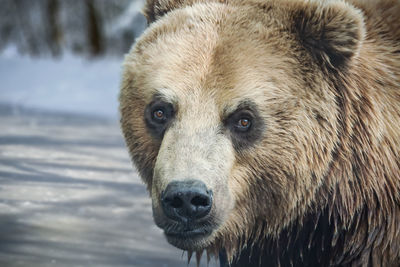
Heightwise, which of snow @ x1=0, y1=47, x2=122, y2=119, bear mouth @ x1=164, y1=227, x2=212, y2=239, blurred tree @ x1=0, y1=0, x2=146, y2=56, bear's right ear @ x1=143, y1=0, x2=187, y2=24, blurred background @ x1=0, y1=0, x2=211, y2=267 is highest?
bear's right ear @ x1=143, y1=0, x2=187, y2=24

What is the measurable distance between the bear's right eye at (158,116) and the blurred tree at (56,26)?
1750 cm

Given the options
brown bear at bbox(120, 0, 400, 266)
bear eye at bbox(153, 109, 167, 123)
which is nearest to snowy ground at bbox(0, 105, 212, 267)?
brown bear at bbox(120, 0, 400, 266)

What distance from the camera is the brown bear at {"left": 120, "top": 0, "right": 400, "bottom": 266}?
11.4 feet

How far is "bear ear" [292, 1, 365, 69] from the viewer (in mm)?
3559

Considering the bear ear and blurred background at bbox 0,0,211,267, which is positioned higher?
the bear ear

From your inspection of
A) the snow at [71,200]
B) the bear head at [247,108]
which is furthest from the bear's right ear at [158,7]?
the snow at [71,200]

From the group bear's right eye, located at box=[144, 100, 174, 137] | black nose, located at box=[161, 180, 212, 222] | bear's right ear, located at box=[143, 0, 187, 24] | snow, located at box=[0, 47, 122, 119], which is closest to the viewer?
black nose, located at box=[161, 180, 212, 222]

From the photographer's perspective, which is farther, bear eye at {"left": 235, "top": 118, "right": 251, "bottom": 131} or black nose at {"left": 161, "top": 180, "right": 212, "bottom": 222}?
bear eye at {"left": 235, "top": 118, "right": 251, "bottom": 131}

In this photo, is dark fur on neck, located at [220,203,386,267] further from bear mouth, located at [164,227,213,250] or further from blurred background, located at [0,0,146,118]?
blurred background, located at [0,0,146,118]

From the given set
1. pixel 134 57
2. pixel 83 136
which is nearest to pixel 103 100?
pixel 83 136

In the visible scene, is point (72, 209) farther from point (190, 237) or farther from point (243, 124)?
point (243, 124)

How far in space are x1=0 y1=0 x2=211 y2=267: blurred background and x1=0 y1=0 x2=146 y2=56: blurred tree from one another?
680cm

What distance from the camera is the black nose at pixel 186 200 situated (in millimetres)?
3117

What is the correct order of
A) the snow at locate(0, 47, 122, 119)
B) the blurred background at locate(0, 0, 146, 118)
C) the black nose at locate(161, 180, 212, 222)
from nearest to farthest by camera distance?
the black nose at locate(161, 180, 212, 222) < the snow at locate(0, 47, 122, 119) < the blurred background at locate(0, 0, 146, 118)
